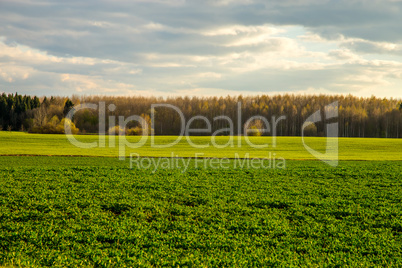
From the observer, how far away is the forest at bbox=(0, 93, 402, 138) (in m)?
92.1

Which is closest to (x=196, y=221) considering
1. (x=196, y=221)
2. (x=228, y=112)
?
(x=196, y=221)

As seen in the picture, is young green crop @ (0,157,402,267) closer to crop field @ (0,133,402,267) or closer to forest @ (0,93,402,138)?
crop field @ (0,133,402,267)

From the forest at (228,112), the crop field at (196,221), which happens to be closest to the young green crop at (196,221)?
the crop field at (196,221)

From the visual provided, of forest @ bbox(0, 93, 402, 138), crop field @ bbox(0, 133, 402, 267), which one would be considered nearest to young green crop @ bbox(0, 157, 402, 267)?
crop field @ bbox(0, 133, 402, 267)

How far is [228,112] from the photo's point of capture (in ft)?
383

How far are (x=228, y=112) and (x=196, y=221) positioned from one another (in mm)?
106069

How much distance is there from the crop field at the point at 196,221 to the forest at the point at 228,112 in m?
69.4

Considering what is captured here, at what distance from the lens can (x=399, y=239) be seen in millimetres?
10164

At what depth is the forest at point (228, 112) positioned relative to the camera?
9212cm

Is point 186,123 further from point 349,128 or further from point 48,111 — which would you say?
point 349,128

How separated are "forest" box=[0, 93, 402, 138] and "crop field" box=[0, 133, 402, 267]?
228ft

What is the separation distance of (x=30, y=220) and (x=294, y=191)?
34.7 ft

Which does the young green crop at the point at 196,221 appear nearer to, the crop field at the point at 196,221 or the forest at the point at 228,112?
the crop field at the point at 196,221

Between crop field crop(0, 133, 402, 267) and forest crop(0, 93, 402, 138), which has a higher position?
forest crop(0, 93, 402, 138)
